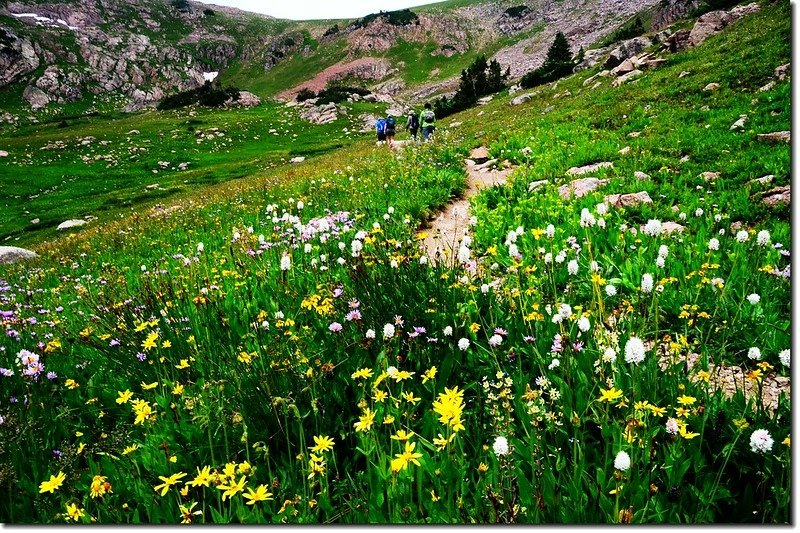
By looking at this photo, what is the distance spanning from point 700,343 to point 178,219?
12.9 meters

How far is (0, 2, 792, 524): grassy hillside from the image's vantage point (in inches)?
85.2

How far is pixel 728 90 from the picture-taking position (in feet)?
50.5

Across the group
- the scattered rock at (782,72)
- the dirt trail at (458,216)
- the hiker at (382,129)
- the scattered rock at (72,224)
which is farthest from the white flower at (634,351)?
the hiker at (382,129)

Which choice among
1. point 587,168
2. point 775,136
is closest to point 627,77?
point 775,136

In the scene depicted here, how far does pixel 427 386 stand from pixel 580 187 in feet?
23.8

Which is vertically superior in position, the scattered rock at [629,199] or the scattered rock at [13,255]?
the scattered rock at [629,199]

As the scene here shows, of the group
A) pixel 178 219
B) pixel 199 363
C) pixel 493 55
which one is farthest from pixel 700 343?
pixel 493 55

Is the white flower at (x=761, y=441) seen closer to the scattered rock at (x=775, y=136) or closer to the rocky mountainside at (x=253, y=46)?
the scattered rock at (x=775, y=136)

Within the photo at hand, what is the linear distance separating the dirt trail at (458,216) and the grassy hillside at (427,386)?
1.99ft

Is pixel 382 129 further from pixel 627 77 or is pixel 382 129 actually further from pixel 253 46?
pixel 253 46

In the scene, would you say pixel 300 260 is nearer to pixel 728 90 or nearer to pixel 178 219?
pixel 178 219

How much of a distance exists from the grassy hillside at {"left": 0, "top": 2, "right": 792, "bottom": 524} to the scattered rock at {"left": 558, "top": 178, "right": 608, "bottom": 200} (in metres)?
0.88

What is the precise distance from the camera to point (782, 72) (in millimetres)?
14906

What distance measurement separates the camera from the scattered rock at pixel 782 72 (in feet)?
47.9
